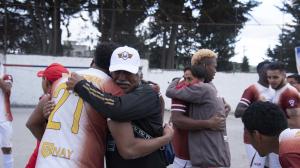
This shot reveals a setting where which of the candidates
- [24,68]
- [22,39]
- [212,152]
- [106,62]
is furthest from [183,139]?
[22,39]

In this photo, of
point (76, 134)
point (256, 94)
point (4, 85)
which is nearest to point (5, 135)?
point (4, 85)

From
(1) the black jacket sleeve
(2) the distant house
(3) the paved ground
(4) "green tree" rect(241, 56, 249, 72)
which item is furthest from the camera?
(4) "green tree" rect(241, 56, 249, 72)

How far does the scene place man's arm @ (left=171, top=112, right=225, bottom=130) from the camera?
4.36 meters

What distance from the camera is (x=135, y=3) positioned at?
103 ft

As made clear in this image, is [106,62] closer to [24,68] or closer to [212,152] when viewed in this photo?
[212,152]

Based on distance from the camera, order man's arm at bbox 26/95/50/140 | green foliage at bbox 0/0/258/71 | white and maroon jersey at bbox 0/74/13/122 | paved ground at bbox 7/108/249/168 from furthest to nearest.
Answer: green foliage at bbox 0/0/258/71 → paved ground at bbox 7/108/249/168 → white and maroon jersey at bbox 0/74/13/122 → man's arm at bbox 26/95/50/140

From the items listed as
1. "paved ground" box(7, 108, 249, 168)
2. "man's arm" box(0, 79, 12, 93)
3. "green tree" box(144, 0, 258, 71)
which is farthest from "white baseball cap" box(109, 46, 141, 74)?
"green tree" box(144, 0, 258, 71)

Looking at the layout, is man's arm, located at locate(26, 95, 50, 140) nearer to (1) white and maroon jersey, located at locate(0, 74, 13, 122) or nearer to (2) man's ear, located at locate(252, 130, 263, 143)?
(2) man's ear, located at locate(252, 130, 263, 143)

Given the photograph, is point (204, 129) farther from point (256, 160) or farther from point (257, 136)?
point (257, 136)

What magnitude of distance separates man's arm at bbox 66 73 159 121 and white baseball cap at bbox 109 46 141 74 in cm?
Result: 14

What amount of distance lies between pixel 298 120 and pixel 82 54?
69.9 ft

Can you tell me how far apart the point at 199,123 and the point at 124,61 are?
5.40 ft

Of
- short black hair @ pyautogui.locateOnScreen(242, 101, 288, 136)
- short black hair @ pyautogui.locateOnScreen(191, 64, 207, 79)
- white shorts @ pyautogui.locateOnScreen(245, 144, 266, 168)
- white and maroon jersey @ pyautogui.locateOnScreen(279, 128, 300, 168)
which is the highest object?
short black hair @ pyautogui.locateOnScreen(191, 64, 207, 79)

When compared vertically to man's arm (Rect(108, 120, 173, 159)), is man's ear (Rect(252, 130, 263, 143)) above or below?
above
